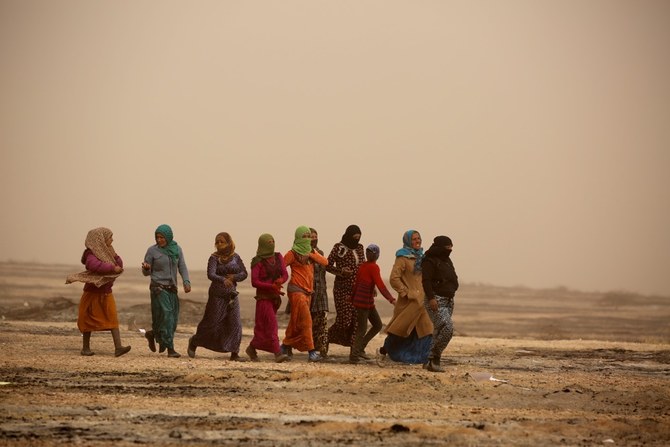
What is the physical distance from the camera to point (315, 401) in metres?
12.5

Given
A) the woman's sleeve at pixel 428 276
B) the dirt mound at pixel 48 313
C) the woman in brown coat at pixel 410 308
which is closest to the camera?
the woman's sleeve at pixel 428 276

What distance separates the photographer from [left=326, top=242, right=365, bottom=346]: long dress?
56.8 feet

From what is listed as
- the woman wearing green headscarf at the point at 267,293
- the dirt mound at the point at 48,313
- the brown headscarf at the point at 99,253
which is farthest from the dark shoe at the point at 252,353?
the dirt mound at the point at 48,313

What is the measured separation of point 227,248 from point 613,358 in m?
6.56

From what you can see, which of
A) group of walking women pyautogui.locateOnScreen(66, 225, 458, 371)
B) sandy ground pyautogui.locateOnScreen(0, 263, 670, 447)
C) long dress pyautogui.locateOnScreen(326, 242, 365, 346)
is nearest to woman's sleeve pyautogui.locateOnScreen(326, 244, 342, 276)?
long dress pyautogui.locateOnScreen(326, 242, 365, 346)

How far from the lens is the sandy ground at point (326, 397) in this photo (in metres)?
10.2

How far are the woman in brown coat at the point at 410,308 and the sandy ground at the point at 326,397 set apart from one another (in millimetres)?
307

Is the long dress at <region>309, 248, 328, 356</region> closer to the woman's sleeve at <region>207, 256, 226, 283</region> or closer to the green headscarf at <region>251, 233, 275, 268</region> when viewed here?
the green headscarf at <region>251, 233, 275, 268</region>

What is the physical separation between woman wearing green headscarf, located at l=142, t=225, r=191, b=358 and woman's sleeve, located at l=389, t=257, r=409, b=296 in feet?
8.38

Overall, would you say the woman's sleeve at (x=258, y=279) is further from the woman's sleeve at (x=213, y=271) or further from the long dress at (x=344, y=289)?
the long dress at (x=344, y=289)

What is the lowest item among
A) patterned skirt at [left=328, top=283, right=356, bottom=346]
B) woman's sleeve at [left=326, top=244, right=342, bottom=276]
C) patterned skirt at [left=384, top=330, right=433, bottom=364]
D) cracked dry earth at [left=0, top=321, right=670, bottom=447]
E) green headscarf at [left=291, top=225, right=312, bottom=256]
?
cracked dry earth at [left=0, top=321, right=670, bottom=447]

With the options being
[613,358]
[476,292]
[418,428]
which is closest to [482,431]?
[418,428]

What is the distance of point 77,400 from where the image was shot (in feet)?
38.6

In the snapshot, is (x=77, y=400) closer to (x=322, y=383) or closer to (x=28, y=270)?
(x=322, y=383)
